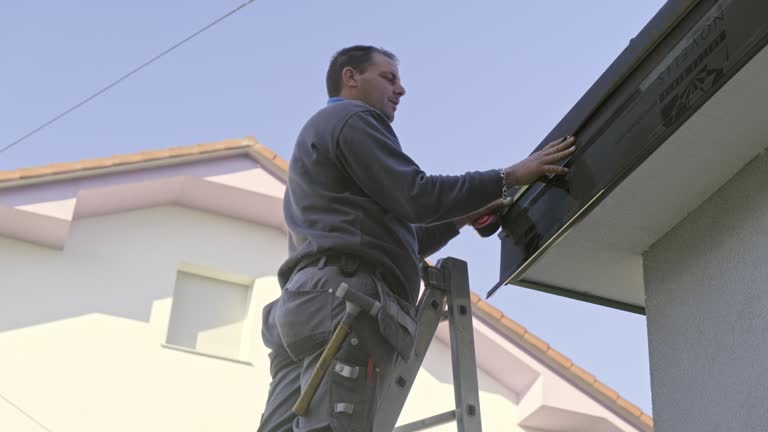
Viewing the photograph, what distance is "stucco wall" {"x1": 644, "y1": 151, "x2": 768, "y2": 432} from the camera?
2.77 m

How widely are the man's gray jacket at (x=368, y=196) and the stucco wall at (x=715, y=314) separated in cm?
58

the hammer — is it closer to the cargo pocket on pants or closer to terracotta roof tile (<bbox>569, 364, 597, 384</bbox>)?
the cargo pocket on pants

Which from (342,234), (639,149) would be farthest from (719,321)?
(342,234)

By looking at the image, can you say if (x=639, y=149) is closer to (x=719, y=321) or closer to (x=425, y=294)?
(x=719, y=321)

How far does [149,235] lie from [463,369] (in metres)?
7.21

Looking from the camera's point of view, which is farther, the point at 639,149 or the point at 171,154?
the point at 171,154

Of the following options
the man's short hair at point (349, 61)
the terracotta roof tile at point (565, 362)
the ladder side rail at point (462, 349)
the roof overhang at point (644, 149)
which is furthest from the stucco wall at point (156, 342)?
the roof overhang at point (644, 149)

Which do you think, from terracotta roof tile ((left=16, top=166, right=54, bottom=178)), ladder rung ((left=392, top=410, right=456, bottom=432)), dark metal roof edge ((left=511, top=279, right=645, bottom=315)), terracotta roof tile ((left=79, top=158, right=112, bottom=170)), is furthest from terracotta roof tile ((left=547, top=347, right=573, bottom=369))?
ladder rung ((left=392, top=410, right=456, bottom=432))

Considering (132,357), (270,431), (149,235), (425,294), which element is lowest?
(270,431)

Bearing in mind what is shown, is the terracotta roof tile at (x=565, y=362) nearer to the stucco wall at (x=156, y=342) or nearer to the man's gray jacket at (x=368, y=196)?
the stucco wall at (x=156, y=342)

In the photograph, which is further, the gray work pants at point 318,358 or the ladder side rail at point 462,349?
the ladder side rail at point 462,349

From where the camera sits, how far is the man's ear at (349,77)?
12.4 ft

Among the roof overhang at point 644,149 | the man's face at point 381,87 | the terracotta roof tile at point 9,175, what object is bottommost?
the roof overhang at point 644,149

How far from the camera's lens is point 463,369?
334 centimetres
